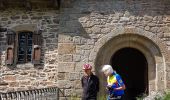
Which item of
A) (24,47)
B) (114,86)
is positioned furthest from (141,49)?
(114,86)

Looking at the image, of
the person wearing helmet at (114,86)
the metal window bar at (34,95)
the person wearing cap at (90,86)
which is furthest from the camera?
the person wearing cap at (90,86)

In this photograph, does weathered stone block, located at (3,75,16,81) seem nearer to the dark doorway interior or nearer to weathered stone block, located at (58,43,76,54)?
weathered stone block, located at (58,43,76,54)

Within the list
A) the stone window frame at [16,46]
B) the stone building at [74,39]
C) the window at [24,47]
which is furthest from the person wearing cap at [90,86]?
the window at [24,47]

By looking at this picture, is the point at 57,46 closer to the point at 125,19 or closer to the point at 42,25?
the point at 42,25

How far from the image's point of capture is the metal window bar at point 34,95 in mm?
6242

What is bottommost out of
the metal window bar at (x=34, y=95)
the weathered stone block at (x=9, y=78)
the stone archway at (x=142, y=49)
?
the metal window bar at (x=34, y=95)

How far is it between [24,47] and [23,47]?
0.03 m

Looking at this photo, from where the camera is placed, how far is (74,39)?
1007 cm

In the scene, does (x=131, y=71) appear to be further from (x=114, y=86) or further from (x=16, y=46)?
(x=114, y=86)

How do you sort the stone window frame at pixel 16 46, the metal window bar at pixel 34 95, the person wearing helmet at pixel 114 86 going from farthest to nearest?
the stone window frame at pixel 16 46
the metal window bar at pixel 34 95
the person wearing helmet at pixel 114 86

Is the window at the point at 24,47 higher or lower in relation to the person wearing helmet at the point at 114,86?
higher

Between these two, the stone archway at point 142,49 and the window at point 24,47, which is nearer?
the stone archway at point 142,49

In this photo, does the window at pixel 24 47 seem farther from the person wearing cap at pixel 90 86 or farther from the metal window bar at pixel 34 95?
the person wearing cap at pixel 90 86

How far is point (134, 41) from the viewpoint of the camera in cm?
1035
